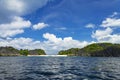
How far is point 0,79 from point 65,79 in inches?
471

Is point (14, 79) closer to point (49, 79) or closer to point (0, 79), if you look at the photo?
point (0, 79)

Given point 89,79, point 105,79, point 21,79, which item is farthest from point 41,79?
point 105,79

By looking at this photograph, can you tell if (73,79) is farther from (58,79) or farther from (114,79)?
(114,79)

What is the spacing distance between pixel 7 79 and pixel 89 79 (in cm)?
1505

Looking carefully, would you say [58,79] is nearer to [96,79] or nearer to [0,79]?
[96,79]

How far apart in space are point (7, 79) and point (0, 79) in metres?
1.35

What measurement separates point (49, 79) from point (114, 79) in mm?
12039

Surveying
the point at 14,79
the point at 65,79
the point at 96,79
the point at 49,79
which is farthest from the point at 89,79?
the point at 14,79

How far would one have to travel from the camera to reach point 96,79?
3828cm

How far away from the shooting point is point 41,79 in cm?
3891

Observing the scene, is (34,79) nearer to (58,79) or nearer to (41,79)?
(41,79)

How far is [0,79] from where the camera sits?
3822 cm

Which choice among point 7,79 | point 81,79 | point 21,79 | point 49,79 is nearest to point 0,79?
point 7,79

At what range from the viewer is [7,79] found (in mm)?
38031
